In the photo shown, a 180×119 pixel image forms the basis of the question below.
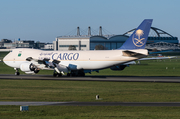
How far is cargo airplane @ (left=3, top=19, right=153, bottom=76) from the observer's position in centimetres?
4738

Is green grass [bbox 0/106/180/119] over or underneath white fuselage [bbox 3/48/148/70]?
underneath

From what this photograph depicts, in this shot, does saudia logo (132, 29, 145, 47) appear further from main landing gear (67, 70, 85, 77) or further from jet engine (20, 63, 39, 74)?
jet engine (20, 63, 39, 74)

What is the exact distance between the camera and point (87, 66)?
51.1 metres

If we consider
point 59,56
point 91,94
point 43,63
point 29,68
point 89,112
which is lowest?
point 89,112

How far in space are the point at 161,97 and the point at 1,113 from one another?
14261 mm

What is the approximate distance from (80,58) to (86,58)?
43.6 inches

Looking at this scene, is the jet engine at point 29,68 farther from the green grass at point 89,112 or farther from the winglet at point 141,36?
the green grass at point 89,112

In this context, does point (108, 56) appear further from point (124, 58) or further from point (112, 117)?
point (112, 117)

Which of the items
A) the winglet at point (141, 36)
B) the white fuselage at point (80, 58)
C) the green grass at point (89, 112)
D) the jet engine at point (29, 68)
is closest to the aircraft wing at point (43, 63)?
the jet engine at point (29, 68)

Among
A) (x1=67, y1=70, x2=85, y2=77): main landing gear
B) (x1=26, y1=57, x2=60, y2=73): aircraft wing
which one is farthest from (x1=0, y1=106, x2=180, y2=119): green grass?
(x1=67, y1=70, x2=85, y2=77): main landing gear

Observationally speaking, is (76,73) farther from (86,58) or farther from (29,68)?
(29,68)

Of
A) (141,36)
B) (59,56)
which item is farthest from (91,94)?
(59,56)

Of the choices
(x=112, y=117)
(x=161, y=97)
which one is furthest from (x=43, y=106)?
(x=161, y=97)

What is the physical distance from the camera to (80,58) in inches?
2034
